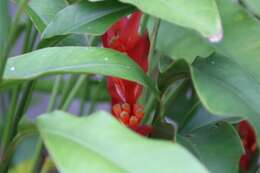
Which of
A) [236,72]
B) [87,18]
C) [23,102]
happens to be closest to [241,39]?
[236,72]

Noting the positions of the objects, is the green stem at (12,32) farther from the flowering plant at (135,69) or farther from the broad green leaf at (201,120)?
the broad green leaf at (201,120)

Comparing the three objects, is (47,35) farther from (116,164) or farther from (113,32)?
(116,164)

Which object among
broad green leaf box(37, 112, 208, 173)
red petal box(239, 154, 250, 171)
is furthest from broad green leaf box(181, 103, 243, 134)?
broad green leaf box(37, 112, 208, 173)

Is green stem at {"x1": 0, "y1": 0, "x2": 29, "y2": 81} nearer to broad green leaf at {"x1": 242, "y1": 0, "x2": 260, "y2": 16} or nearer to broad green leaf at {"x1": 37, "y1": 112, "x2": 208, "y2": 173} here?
broad green leaf at {"x1": 37, "y1": 112, "x2": 208, "y2": 173}

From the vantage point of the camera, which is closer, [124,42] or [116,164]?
[116,164]

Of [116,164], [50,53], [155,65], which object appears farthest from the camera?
[155,65]

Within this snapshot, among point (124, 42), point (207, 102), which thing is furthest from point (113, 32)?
point (207, 102)
